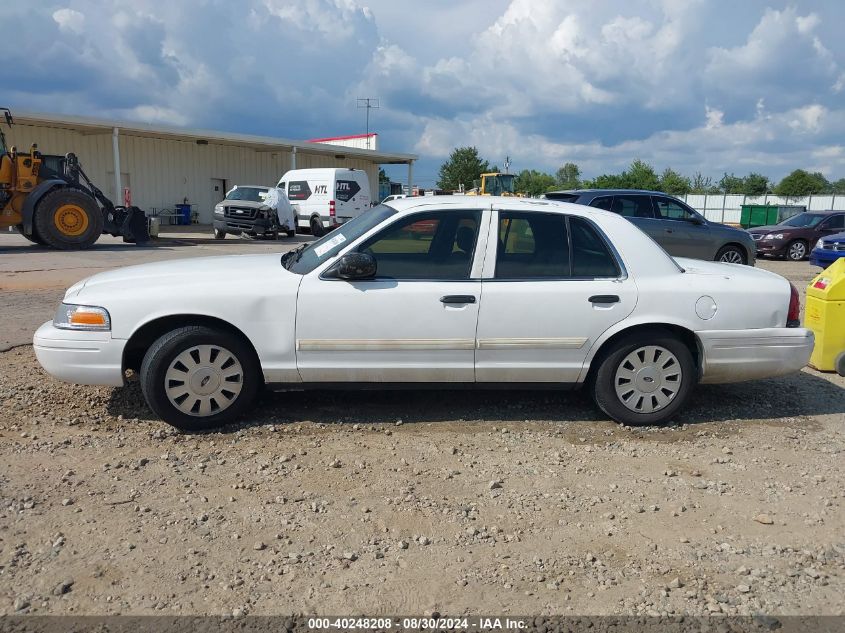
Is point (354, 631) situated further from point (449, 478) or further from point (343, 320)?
point (343, 320)

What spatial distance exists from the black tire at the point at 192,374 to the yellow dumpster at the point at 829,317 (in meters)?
4.85

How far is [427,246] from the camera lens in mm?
4785

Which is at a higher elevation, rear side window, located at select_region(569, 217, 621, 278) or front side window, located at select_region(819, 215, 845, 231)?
front side window, located at select_region(819, 215, 845, 231)

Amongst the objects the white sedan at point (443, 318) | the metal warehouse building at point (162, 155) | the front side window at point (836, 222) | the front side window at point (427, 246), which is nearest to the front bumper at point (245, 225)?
the metal warehouse building at point (162, 155)

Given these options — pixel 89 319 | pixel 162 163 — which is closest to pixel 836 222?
pixel 89 319

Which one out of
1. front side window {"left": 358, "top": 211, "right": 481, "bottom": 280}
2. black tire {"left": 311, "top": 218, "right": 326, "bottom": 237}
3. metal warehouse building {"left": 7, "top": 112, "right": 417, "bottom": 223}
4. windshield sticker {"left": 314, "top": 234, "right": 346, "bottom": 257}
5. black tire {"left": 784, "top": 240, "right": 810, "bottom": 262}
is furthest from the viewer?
metal warehouse building {"left": 7, "top": 112, "right": 417, "bottom": 223}

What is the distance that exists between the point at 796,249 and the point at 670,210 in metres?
8.95

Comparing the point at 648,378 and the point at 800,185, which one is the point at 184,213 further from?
the point at 800,185

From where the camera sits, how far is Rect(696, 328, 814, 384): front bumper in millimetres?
4816

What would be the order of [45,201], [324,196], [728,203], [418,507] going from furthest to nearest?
[728,203], [324,196], [45,201], [418,507]

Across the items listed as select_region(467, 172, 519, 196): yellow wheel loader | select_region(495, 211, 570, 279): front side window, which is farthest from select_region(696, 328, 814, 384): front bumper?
select_region(467, 172, 519, 196): yellow wheel loader

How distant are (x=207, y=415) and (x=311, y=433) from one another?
0.67m

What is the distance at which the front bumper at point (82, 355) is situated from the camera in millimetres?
4402

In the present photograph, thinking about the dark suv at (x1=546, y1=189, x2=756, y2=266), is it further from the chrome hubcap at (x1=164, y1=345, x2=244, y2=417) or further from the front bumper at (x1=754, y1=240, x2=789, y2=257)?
the chrome hubcap at (x1=164, y1=345, x2=244, y2=417)
